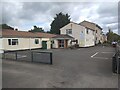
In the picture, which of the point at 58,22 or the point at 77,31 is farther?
the point at 58,22

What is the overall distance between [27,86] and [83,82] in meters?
2.77

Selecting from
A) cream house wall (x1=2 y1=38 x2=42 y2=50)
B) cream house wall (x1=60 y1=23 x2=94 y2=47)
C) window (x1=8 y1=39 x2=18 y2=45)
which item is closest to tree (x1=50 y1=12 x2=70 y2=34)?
cream house wall (x1=60 y1=23 x2=94 y2=47)

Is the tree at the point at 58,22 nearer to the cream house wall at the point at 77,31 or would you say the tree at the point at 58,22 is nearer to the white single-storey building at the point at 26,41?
the cream house wall at the point at 77,31

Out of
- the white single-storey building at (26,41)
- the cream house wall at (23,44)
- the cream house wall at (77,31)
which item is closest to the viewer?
the cream house wall at (23,44)

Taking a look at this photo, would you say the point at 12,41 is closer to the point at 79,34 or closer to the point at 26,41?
the point at 26,41

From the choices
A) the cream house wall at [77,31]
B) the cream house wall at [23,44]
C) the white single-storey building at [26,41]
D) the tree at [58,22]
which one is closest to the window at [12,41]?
the white single-storey building at [26,41]

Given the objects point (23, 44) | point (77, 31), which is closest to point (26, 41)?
point (23, 44)

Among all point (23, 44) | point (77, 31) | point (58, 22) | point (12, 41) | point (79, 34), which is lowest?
point (23, 44)

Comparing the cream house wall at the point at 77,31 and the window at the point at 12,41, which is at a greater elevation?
the cream house wall at the point at 77,31

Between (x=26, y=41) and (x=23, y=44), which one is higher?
(x=26, y=41)

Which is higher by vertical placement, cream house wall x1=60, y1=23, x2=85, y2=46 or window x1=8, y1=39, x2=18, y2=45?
cream house wall x1=60, y1=23, x2=85, y2=46

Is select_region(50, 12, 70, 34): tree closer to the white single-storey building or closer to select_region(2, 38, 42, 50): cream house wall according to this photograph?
the white single-storey building

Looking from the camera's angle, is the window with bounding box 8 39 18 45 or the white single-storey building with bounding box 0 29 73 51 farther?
the window with bounding box 8 39 18 45

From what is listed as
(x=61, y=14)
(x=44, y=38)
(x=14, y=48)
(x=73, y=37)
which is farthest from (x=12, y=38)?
(x=61, y=14)
